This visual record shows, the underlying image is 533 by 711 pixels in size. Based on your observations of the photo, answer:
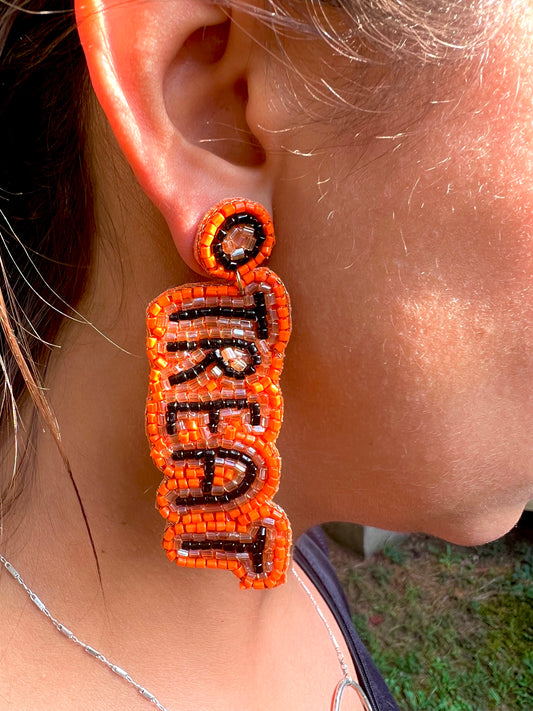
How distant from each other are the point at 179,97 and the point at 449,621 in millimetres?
1958

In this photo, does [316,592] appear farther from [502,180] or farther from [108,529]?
[502,180]

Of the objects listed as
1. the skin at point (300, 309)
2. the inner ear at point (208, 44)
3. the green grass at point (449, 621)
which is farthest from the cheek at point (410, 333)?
the green grass at point (449, 621)

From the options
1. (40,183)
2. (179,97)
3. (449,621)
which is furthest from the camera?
(449,621)

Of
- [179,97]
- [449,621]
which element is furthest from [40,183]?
[449,621]

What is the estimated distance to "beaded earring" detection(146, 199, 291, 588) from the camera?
670 mm

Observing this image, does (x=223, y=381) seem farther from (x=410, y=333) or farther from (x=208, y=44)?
(x=208, y=44)

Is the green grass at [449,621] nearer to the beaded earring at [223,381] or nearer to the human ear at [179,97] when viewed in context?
the beaded earring at [223,381]

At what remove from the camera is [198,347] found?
2.24ft

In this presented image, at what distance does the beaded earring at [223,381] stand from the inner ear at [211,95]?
84 millimetres

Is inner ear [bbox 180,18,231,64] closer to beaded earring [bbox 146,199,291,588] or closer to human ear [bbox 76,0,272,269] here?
human ear [bbox 76,0,272,269]

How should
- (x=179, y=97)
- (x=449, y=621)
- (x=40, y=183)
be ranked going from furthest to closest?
(x=449, y=621)
(x=40, y=183)
(x=179, y=97)

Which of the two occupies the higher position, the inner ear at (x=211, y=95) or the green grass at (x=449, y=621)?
the inner ear at (x=211, y=95)

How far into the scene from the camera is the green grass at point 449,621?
189 cm

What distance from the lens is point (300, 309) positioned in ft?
2.31
